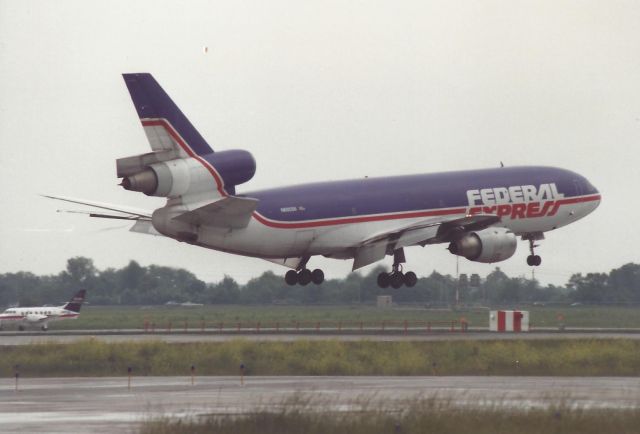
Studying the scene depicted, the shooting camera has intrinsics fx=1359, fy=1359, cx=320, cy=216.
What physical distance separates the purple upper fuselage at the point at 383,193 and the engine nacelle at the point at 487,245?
2.24 meters

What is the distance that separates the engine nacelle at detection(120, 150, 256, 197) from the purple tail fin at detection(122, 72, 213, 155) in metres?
1.06

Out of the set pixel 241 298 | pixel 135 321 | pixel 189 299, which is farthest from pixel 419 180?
pixel 189 299

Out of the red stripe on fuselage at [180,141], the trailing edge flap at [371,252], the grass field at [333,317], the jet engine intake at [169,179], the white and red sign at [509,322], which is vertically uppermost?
the red stripe on fuselage at [180,141]

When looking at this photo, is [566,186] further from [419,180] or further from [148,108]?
[148,108]

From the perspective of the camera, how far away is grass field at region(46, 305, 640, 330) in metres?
123

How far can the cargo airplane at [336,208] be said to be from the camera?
225ft

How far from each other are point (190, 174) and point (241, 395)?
57.2 ft

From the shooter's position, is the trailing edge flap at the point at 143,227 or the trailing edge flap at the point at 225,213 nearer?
the trailing edge flap at the point at 225,213

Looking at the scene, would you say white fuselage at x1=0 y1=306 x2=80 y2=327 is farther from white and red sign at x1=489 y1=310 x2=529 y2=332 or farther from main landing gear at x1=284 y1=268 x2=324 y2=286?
main landing gear at x1=284 y1=268 x2=324 y2=286

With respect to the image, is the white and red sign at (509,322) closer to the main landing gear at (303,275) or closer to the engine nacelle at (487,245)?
the engine nacelle at (487,245)

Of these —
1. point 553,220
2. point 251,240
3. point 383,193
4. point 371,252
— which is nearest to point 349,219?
point 371,252

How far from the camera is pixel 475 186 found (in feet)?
262

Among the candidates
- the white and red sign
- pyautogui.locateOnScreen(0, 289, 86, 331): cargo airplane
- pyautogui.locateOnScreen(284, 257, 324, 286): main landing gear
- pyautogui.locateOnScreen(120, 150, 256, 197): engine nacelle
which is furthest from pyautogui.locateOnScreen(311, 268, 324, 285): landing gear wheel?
pyautogui.locateOnScreen(0, 289, 86, 331): cargo airplane

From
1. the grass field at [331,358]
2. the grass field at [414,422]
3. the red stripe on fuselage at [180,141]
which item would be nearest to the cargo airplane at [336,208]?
the red stripe on fuselage at [180,141]
